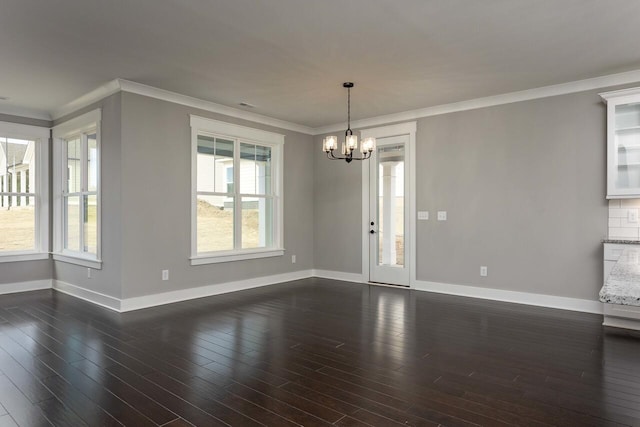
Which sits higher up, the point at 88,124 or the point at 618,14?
the point at 618,14

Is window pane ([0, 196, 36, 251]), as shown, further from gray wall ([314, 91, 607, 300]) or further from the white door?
gray wall ([314, 91, 607, 300])

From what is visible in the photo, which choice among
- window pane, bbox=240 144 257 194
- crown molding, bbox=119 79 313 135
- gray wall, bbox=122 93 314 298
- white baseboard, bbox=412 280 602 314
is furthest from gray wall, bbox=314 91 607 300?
gray wall, bbox=122 93 314 298

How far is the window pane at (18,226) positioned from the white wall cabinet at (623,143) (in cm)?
776

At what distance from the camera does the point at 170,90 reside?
4.95 m

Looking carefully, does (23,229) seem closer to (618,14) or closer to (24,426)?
(24,426)

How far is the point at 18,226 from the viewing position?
19.4 feet

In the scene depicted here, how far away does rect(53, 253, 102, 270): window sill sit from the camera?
502 cm

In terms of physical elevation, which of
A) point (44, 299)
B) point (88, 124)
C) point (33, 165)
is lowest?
point (44, 299)

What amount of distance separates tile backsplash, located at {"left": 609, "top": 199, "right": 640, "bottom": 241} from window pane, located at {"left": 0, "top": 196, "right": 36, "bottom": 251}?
7.81m

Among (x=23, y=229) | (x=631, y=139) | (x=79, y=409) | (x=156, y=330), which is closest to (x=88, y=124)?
(x=23, y=229)

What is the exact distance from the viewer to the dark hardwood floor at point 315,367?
2287 mm

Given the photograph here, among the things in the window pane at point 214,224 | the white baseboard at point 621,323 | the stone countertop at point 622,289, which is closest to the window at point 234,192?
the window pane at point 214,224

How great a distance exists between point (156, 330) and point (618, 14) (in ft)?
15.8

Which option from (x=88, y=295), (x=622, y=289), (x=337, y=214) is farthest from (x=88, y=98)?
(x=622, y=289)
